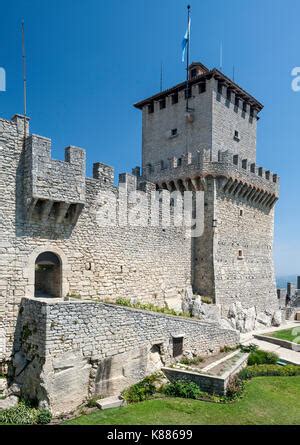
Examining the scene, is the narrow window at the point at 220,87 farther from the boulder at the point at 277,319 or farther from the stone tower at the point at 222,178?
the boulder at the point at 277,319

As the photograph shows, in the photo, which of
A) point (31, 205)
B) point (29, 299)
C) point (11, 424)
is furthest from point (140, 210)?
point (11, 424)

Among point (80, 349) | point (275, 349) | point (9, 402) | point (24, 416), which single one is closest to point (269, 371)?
point (275, 349)

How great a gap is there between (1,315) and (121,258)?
5.83m

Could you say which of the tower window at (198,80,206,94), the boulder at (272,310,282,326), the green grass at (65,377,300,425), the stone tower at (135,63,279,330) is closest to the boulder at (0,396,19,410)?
the green grass at (65,377,300,425)

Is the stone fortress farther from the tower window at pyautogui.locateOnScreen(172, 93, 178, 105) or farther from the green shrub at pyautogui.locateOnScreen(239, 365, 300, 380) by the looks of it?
the green shrub at pyautogui.locateOnScreen(239, 365, 300, 380)

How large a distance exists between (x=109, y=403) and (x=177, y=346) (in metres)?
4.33

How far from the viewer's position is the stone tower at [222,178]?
64.8ft

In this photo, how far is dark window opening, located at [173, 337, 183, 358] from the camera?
1341cm

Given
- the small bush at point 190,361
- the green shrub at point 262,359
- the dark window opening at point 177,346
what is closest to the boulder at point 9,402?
the dark window opening at point 177,346

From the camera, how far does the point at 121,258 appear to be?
15312 millimetres

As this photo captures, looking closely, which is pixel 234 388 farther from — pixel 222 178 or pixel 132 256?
pixel 222 178

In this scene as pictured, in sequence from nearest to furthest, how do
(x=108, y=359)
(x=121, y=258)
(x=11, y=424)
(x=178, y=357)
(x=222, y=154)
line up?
1. (x=11, y=424)
2. (x=108, y=359)
3. (x=178, y=357)
4. (x=121, y=258)
5. (x=222, y=154)

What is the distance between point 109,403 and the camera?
991 centimetres
